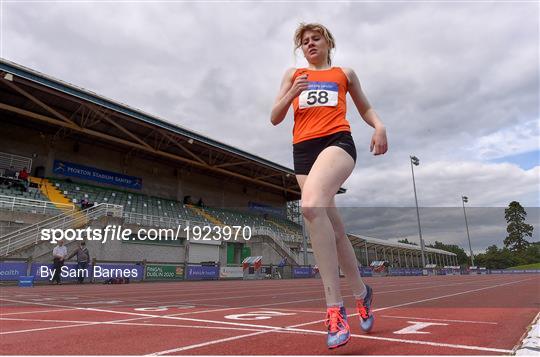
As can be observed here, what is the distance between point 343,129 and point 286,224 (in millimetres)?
45798

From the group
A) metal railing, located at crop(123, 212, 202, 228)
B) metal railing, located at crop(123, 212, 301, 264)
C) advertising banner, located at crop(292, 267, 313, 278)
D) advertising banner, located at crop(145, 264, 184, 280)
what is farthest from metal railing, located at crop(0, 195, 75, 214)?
advertising banner, located at crop(292, 267, 313, 278)

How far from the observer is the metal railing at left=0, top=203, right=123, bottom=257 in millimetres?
18016

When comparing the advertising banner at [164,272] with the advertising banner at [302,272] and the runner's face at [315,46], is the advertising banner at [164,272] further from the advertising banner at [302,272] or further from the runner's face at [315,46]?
the runner's face at [315,46]

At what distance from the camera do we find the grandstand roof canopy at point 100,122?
22.2m

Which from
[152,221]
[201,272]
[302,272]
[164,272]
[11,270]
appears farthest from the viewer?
[302,272]

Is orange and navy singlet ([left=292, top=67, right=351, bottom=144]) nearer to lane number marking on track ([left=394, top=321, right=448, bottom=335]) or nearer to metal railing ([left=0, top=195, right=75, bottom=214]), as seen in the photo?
lane number marking on track ([left=394, top=321, right=448, bottom=335])

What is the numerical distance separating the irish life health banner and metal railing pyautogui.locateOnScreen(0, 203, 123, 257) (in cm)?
726

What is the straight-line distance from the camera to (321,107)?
Answer: 2.75m

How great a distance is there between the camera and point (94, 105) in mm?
25297

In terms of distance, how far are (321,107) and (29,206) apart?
881 inches

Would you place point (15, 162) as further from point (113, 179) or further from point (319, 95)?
point (319, 95)

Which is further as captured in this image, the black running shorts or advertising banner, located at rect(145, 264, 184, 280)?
advertising banner, located at rect(145, 264, 184, 280)

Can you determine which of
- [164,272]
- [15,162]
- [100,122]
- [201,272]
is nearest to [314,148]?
[164,272]

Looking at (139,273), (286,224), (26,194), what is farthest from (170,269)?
(286,224)
